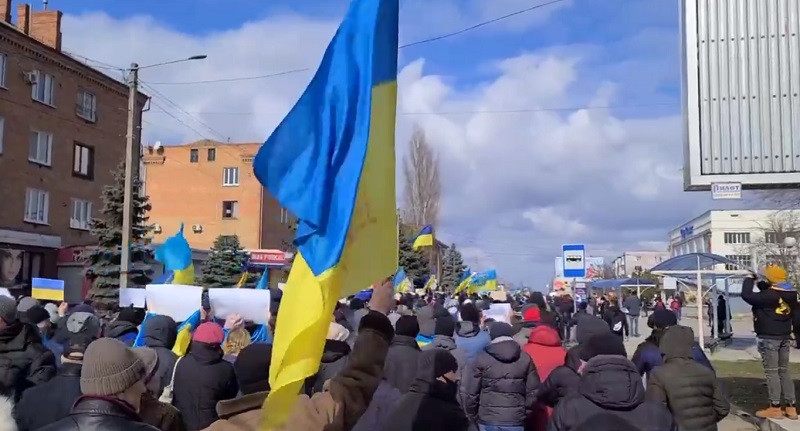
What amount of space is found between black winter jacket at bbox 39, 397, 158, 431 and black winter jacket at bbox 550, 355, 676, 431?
2247 millimetres

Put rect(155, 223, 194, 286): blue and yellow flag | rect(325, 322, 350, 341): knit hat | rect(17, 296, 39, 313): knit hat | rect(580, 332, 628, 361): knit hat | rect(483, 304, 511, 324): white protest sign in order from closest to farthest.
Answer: rect(580, 332, 628, 361): knit hat
rect(325, 322, 350, 341): knit hat
rect(17, 296, 39, 313): knit hat
rect(155, 223, 194, 286): blue and yellow flag
rect(483, 304, 511, 324): white protest sign

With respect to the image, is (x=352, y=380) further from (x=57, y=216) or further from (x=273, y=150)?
(x=57, y=216)

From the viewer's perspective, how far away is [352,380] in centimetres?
334

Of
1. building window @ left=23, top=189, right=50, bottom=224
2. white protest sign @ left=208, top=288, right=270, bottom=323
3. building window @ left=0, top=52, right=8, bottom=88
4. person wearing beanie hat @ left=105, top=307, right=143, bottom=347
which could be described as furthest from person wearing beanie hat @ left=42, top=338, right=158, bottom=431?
building window @ left=23, top=189, right=50, bottom=224

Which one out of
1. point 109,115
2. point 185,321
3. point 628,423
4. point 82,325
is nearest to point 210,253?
point 109,115

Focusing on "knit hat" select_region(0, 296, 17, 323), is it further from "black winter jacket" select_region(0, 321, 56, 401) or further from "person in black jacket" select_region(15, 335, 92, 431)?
"person in black jacket" select_region(15, 335, 92, 431)

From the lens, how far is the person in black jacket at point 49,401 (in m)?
4.61

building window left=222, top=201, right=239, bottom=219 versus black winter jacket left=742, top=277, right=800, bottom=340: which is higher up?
building window left=222, top=201, right=239, bottom=219

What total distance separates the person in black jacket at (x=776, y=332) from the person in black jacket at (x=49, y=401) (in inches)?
333

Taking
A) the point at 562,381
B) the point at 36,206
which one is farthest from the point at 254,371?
the point at 36,206

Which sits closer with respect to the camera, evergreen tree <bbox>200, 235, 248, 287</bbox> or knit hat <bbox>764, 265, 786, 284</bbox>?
knit hat <bbox>764, 265, 786, 284</bbox>

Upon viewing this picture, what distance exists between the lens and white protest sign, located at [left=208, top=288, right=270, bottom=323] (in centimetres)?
877

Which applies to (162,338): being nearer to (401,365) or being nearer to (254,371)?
(401,365)

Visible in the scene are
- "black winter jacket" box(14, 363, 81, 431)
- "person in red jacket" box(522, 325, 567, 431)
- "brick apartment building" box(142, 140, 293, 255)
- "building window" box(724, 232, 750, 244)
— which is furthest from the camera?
"building window" box(724, 232, 750, 244)
